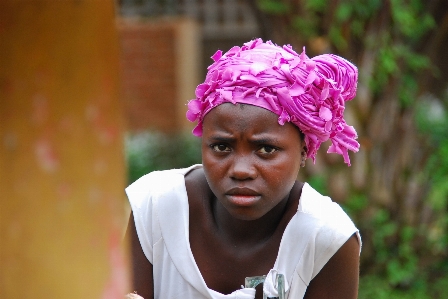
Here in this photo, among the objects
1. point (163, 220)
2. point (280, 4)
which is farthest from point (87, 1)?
point (280, 4)

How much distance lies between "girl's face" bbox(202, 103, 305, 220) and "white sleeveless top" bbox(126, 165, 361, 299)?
9.8 inches

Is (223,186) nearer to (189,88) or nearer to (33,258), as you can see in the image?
(33,258)

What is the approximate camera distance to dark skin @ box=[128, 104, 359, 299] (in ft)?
7.68

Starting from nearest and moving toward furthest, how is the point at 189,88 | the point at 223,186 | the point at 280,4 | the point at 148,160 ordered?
the point at 223,186 → the point at 280,4 → the point at 148,160 → the point at 189,88

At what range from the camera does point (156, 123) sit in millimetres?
10602

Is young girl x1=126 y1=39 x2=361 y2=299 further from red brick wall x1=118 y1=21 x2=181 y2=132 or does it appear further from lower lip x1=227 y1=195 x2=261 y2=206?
red brick wall x1=118 y1=21 x2=181 y2=132

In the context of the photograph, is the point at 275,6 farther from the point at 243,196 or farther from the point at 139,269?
the point at 243,196

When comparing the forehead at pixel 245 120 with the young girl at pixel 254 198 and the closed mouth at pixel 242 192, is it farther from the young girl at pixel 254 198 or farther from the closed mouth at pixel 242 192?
the closed mouth at pixel 242 192

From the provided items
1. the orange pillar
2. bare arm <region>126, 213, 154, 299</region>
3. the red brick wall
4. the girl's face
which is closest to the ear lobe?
the girl's face

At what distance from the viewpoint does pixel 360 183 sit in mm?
6051

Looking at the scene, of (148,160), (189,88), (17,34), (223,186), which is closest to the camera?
→ (17,34)

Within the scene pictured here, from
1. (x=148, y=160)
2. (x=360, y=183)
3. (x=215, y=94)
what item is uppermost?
(x=215, y=94)

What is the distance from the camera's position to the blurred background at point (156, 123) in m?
1.04

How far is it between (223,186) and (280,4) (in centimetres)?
363
